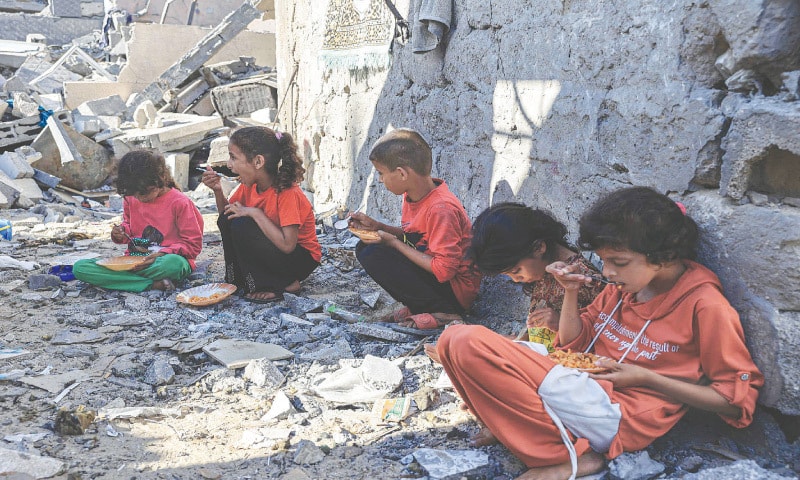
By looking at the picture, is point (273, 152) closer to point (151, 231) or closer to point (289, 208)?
point (289, 208)

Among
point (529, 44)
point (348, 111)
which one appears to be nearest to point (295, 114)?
point (348, 111)

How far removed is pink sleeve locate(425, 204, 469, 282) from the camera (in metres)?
3.44

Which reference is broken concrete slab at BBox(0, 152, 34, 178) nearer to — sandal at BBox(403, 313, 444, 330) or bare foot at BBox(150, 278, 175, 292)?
bare foot at BBox(150, 278, 175, 292)

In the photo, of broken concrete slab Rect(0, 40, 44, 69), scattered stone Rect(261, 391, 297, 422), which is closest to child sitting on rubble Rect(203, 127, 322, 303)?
scattered stone Rect(261, 391, 297, 422)

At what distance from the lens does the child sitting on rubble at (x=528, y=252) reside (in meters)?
2.62

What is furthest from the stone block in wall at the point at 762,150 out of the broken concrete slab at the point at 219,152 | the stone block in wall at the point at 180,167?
the stone block in wall at the point at 180,167

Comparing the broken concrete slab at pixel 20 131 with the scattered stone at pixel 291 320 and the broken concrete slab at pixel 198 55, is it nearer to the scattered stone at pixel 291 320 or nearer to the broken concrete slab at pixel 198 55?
the broken concrete slab at pixel 198 55

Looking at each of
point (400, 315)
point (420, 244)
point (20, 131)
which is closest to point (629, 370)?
point (420, 244)

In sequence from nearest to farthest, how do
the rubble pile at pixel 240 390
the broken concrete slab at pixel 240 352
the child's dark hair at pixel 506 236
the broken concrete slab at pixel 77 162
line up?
1. the rubble pile at pixel 240 390
2. the child's dark hair at pixel 506 236
3. the broken concrete slab at pixel 240 352
4. the broken concrete slab at pixel 77 162

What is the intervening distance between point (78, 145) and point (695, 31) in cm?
896

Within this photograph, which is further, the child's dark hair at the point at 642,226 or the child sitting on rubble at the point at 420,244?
the child sitting on rubble at the point at 420,244

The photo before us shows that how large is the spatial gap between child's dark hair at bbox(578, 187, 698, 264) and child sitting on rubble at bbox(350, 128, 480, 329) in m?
1.36

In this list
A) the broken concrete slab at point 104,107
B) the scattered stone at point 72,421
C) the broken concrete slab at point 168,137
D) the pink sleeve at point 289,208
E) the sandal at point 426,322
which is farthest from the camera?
the broken concrete slab at point 104,107

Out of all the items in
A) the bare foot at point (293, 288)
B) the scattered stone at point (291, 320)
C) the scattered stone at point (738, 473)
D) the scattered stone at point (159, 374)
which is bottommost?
the bare foot at point (293, 288)
